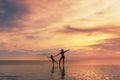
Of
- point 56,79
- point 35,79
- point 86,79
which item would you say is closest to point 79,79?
point 86,79

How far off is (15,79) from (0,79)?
1917 mm

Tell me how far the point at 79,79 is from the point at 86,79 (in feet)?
3.24

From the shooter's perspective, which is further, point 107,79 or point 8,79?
point 107,79

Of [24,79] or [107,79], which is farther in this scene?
[107,79]

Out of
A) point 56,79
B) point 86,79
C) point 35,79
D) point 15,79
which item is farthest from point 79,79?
point 15,79

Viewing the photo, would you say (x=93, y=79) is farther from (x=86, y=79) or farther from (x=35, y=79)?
(x=35, y=79)

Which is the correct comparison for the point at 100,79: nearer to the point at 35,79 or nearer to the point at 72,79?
the point at 72,79

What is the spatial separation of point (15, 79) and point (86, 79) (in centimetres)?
935

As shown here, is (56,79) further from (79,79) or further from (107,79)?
(107,79)

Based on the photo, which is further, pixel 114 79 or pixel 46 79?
pixel 114 79

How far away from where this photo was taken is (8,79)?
3331cm

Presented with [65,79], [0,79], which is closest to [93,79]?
[65,79]

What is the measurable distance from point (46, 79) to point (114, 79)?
945 cm

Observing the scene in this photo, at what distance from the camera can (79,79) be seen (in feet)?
113
